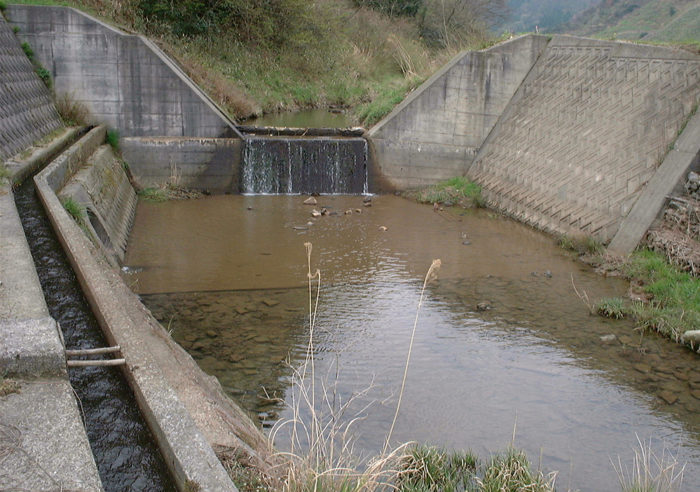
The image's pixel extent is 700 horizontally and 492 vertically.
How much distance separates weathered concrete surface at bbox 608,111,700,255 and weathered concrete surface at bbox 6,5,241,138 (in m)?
8.46

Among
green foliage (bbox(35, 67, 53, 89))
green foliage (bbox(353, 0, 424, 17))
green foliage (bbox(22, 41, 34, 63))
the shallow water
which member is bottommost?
the shallow water

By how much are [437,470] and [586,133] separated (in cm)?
963

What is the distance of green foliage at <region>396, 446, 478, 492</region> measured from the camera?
4.41 metres

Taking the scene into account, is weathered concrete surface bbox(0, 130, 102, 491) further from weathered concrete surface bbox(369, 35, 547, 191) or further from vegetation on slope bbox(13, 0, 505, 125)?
vegetation on slope bbox(13, 0, 505, 125)

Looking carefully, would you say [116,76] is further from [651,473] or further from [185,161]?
[651,473]

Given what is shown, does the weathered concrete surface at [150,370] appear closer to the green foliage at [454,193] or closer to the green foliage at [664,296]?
the green foliage at [664,296]

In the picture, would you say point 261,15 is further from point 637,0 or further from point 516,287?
point 637,0

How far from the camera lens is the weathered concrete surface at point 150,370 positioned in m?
2.99

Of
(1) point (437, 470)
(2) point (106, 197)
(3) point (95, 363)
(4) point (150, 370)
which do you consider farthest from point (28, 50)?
(1) point (437, 470)

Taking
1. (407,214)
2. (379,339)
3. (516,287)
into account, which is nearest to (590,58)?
(407,214)

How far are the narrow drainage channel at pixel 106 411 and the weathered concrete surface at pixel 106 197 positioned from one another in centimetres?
312

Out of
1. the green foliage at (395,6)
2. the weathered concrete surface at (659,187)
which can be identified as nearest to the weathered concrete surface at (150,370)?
the weathered concrete surface at (659,187)

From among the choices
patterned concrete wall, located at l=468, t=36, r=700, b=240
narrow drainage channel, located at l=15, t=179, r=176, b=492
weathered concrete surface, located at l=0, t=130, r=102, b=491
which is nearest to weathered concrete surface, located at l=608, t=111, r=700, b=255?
patterned concrete wall, located at l=468, t=36, r=700, b=240

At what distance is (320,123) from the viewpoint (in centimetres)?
2116
